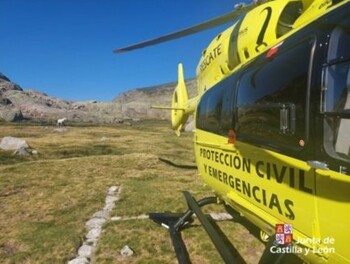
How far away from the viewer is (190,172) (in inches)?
683

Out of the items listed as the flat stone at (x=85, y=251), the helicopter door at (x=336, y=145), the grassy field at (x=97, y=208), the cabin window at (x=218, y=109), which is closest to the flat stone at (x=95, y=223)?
the grassy field at (x=97, y=208)

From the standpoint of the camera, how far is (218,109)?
7957 millimetres

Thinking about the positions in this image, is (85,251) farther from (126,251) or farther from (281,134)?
(281,134)

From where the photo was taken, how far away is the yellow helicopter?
12.4 feet

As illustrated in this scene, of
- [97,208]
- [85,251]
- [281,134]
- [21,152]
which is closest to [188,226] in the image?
[85,251]

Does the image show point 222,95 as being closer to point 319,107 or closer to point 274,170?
point 274,170

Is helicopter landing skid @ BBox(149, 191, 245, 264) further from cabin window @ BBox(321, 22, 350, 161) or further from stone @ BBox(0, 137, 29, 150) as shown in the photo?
stone @ BBox(0, 137, 29, 150)

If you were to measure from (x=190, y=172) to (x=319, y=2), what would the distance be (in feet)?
41.6

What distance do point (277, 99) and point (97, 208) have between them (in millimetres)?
8214

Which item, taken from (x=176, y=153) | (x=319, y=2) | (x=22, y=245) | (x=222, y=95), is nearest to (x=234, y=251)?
(x=222, y=95)

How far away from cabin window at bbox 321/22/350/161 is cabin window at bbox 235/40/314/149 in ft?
1.10

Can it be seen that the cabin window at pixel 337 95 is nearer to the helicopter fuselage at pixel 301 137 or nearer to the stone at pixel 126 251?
the helicopter fuselage at pixel 301 137

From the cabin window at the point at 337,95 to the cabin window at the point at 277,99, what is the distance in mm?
336

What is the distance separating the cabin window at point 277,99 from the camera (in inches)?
171
